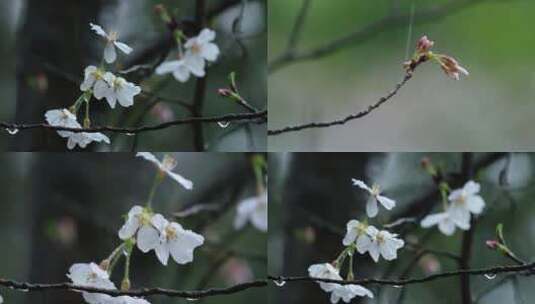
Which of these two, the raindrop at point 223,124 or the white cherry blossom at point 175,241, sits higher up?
the raindrop at point 223,124

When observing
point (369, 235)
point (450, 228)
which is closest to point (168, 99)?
point (369, 235)

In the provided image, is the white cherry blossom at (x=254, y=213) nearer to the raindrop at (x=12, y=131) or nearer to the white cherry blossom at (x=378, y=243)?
the white cherry blossom at (x=378, y=243)

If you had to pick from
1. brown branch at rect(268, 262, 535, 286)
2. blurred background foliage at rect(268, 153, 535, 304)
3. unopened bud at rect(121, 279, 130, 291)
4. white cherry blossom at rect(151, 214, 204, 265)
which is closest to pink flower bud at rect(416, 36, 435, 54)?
blurred background foliage at rect(268, 153, 535, 304)

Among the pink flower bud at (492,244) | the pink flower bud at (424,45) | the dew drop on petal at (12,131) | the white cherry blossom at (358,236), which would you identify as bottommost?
the pink flower bud at (492,244)

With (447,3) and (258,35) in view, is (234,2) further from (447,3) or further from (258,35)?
(447,3)

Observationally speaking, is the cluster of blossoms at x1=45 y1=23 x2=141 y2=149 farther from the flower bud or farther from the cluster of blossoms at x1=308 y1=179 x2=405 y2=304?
the cluster of blossoms at x1=308 y1=179 x2=405 y2=304

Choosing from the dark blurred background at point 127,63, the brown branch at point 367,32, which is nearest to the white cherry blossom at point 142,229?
the dark blurred background at point 127,63

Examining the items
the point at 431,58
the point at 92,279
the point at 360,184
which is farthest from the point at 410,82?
the point at 92,279
